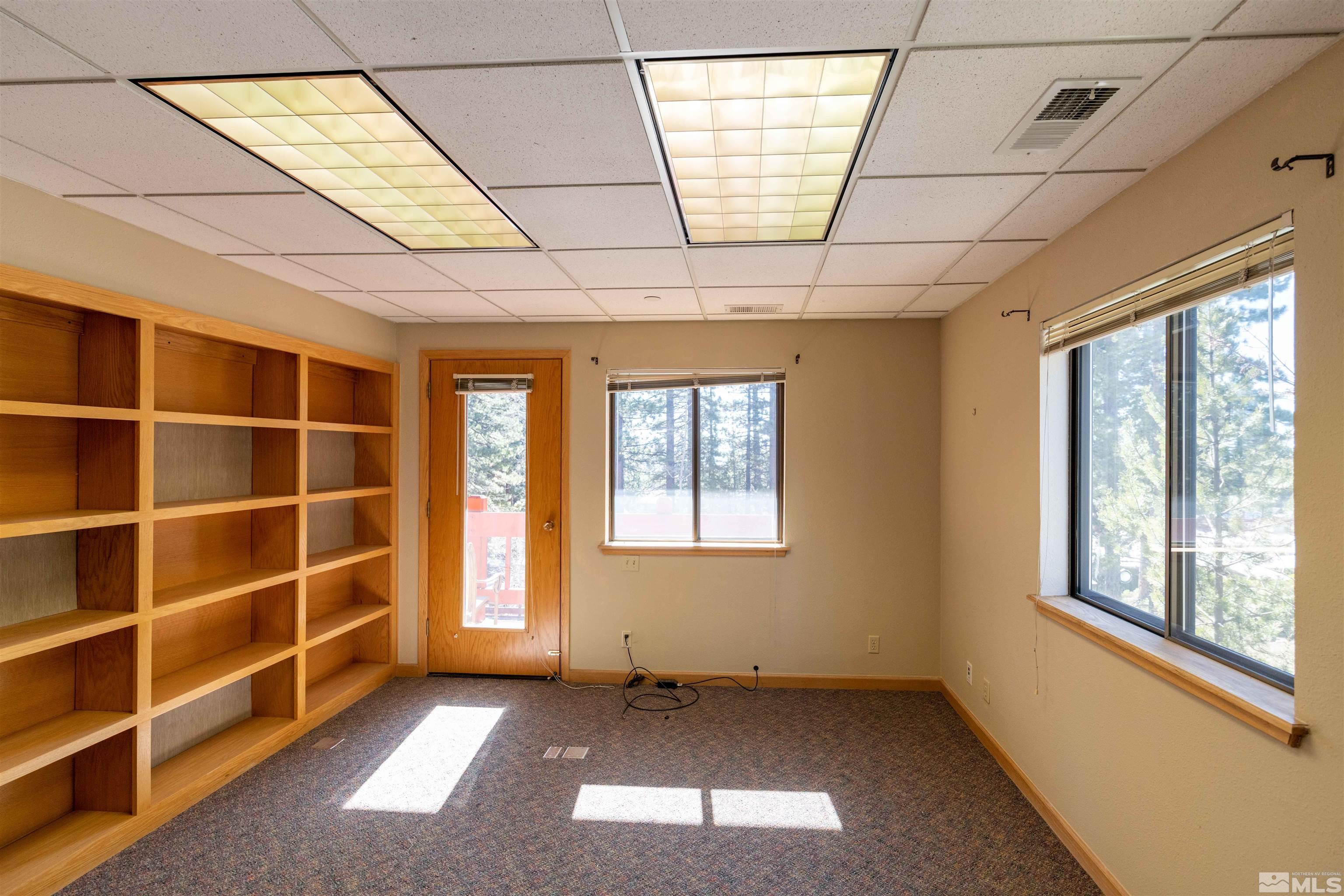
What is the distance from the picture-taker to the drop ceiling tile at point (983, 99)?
4.00 feet

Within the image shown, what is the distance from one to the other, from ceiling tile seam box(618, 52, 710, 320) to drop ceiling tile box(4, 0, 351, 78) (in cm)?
63

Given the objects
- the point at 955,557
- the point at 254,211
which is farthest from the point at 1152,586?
the point at 254,211

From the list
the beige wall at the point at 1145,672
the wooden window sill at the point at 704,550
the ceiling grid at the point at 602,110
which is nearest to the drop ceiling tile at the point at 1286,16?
the ceiling grid at the point at 602,110

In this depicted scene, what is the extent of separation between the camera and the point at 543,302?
10.7 feet

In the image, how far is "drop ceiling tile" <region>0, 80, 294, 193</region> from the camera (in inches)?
55.0

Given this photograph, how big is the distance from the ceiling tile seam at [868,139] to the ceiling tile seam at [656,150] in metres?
0.55

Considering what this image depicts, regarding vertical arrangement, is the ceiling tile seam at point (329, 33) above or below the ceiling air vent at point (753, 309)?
above

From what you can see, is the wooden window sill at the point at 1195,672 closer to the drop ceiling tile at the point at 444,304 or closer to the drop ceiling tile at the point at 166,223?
the drop ceiling tile at the point at 444,304

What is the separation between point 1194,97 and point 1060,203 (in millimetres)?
591

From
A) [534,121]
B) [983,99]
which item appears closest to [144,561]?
[534,121]

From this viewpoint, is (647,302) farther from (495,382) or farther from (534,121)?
(534,121)

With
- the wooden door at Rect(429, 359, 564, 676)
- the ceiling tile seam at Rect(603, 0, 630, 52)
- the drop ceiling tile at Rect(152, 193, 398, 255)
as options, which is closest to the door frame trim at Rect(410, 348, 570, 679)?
the wooden door at Rect(429, 359, 564, 676)

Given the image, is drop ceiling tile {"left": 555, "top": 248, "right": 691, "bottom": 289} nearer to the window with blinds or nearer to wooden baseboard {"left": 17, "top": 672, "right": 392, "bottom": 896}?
the window with blinds

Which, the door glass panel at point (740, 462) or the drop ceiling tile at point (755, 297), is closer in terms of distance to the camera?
the drop ceiling tile at point (755, 297)
